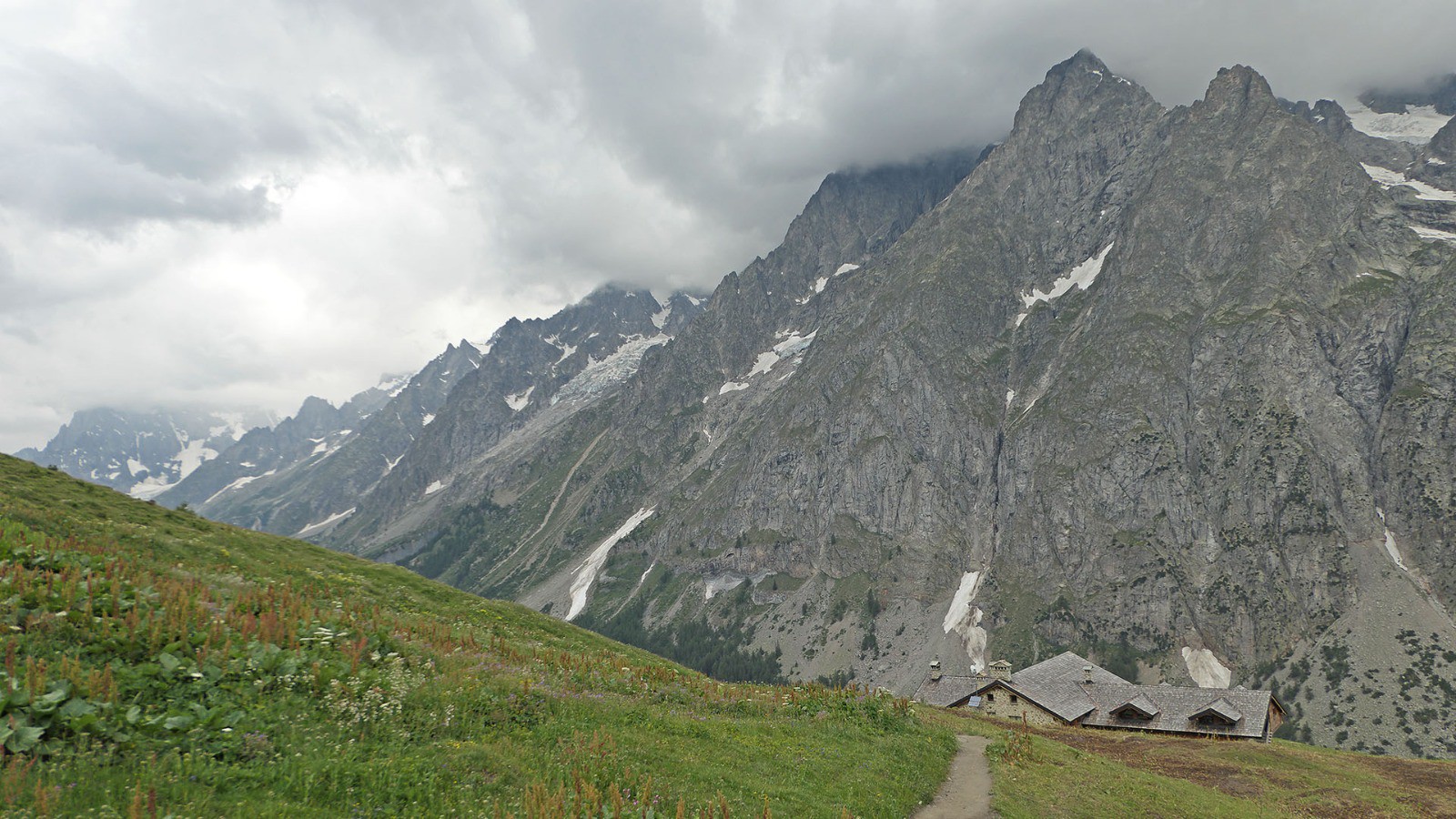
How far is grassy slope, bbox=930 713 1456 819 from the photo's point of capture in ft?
84.2

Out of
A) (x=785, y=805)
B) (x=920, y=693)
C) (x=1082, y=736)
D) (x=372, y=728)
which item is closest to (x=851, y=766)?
(x=785, y=805)

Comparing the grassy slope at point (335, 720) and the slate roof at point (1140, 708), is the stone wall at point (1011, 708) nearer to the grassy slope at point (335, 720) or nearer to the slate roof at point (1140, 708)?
the slate roof at point (1140, 708)

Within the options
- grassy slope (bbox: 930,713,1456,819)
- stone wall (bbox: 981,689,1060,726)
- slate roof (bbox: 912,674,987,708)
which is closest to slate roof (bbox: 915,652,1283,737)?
slate roof (bbox: 912,674,987,708)

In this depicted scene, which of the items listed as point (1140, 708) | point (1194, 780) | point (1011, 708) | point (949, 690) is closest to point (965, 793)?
point (1194, 780)

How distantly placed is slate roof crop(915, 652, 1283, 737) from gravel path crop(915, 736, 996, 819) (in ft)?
172

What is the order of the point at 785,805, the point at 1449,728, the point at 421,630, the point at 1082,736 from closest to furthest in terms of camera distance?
the point at 785,805
the point at 421,630
the point at 1082,736
the point at 1449,728

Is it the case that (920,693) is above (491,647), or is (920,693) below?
below

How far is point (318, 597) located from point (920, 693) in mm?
71728

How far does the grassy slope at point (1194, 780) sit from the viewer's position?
84.2ft

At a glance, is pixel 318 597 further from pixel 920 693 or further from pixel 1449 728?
pixel 1449 728

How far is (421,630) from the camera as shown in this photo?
25578 millimetres

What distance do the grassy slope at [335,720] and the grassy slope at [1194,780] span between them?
3.81 m

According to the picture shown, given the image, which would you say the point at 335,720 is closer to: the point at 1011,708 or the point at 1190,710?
the point at 1011,708

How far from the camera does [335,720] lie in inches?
562
